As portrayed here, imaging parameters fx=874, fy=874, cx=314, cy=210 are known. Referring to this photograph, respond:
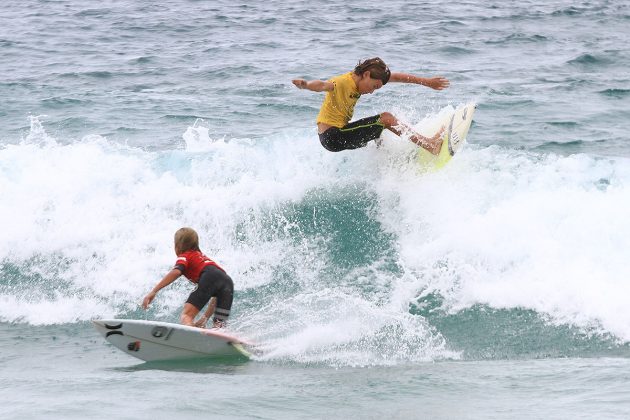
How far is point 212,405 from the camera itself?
5.47 meters

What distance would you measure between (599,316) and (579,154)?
378cm

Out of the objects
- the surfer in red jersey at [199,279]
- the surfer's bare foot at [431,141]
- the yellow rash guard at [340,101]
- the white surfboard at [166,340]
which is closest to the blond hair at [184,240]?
the surfer in red jersey at [199,279]

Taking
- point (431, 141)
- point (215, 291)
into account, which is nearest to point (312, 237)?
point (431, 141)

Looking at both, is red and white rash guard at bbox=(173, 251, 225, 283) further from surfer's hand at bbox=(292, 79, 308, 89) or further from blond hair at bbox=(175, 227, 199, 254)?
surfer's hand at bbox=(292, 79, 308, 89)

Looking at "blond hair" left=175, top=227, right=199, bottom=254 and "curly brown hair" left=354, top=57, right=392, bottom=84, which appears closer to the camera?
"blond hair" left=175, top=227, right=199, bottom=254

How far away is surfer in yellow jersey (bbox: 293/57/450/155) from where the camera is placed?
888 centimetres

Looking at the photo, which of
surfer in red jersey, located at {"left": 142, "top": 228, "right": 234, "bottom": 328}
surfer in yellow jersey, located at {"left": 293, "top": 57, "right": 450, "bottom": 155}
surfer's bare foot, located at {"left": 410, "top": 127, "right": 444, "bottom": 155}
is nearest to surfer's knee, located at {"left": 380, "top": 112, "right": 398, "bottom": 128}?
surfer in yellow jersey, located at {"left": 293, "top": 57, "right": 450, "bottom": 155}

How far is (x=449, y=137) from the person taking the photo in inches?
396

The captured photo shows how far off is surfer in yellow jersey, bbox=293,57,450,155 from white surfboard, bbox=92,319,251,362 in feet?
9.03

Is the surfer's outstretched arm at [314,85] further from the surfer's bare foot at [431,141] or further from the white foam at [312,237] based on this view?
the white foam at [312,237]

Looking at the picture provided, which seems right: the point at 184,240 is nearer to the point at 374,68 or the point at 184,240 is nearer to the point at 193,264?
the point at 193,264

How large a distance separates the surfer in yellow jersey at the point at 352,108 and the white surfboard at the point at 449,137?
0.32 m

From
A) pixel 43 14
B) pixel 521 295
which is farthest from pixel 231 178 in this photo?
pixel 43 14

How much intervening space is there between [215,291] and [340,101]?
2712mm
